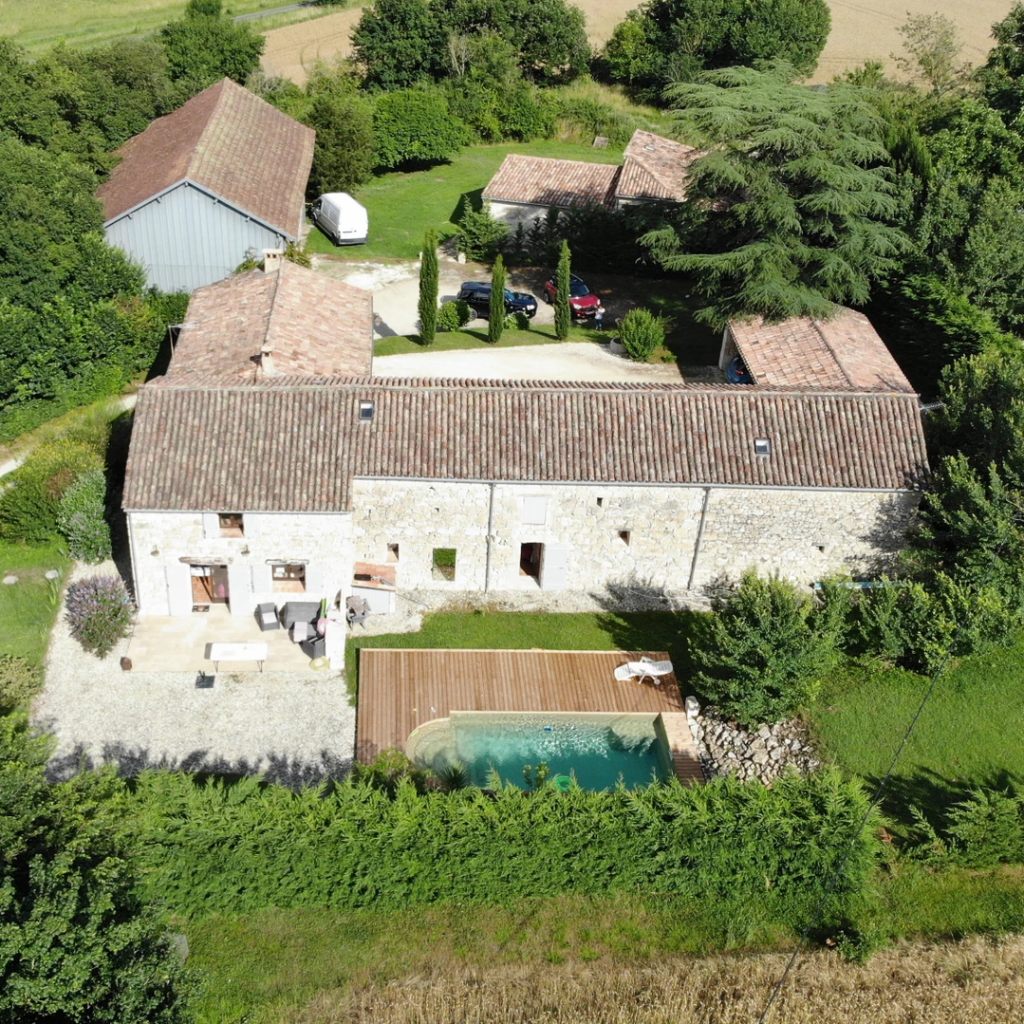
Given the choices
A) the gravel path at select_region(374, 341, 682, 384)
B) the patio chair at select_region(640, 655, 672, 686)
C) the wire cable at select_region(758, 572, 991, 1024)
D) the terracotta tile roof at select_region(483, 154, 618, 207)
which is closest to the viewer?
the wire cable at select_region(758, 572, 991, 1024)

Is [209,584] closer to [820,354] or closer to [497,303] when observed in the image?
[497,303]

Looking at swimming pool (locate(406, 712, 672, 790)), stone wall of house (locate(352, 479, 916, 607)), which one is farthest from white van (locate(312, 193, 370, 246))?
swimming pool (locate(406, 712, 672, 790))

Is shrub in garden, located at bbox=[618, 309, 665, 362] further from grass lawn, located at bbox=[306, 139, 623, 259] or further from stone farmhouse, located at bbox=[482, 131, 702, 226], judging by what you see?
grass lawn, located at bbox=[306, 139, 623, 259]

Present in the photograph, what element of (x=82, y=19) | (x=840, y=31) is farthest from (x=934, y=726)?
(x=82, y=19)

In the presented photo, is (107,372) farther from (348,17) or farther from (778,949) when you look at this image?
(348,17)

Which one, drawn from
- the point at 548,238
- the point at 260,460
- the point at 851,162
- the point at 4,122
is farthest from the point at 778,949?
the point at 4,122

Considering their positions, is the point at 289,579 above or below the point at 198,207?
below

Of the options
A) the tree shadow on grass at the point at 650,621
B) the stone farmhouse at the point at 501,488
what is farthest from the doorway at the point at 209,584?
the tree shadow on grass at the point at 650,621
